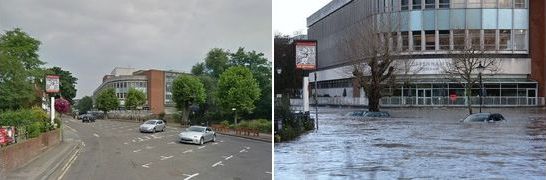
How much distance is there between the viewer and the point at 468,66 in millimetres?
15859

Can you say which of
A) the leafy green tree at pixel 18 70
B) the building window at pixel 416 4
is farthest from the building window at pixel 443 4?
the leafy green tree at pixel 18 70

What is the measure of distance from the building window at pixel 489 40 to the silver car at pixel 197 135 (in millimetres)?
12178

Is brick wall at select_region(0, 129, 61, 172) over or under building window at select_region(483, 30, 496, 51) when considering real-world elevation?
under

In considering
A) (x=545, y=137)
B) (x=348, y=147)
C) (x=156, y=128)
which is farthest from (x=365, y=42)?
(x=156, y=128)

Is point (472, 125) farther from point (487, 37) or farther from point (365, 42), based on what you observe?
point (487, 37)

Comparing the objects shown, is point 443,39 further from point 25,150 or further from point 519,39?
point 25,150

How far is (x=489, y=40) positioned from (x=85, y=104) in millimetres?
13875

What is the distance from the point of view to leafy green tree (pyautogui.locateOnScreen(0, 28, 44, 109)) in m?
6.78

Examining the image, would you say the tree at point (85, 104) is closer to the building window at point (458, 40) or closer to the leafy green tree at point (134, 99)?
the leafy green tree at point (134, 99)

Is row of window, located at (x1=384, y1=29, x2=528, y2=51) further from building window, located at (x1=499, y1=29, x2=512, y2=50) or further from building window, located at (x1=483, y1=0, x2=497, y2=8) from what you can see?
building window, located at (x1=483, y1=0, x2=497, y2=8)

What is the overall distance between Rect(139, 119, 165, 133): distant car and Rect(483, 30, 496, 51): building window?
12.3 meters

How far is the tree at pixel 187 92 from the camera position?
615 cm

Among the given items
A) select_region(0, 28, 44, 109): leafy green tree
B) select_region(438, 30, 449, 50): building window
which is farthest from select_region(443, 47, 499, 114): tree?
select_region(0, 28, 44, 109): leafy green tree

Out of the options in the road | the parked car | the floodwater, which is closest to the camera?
the road
